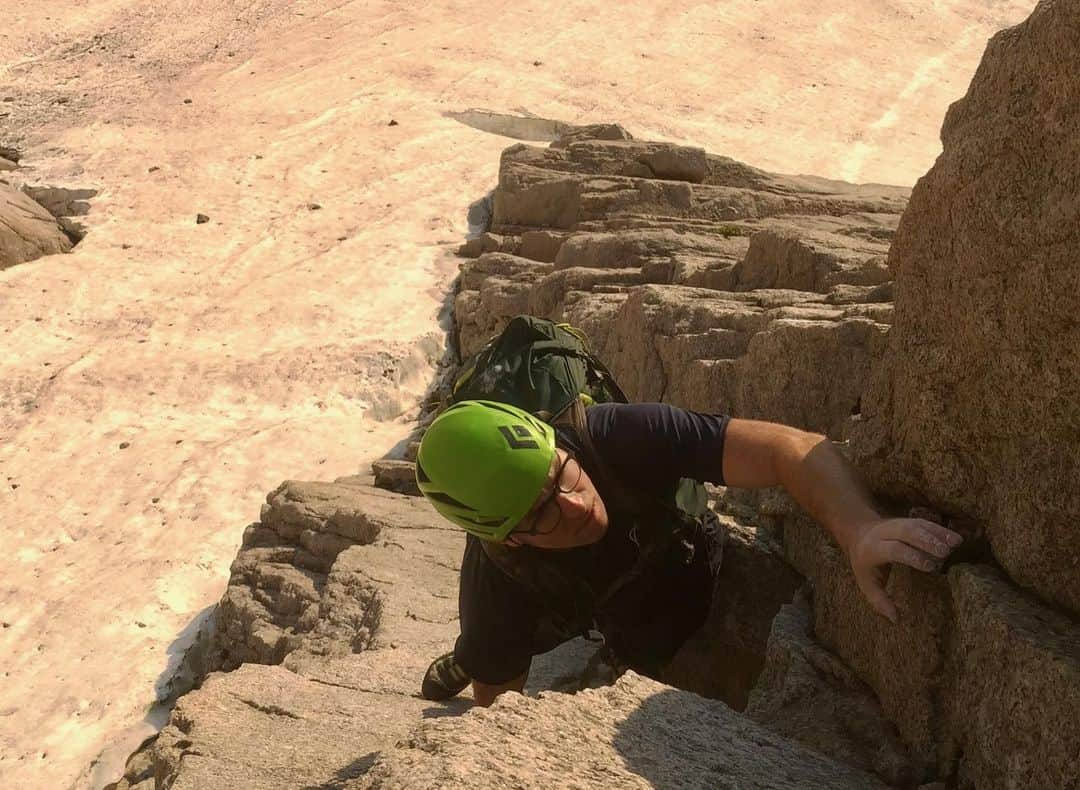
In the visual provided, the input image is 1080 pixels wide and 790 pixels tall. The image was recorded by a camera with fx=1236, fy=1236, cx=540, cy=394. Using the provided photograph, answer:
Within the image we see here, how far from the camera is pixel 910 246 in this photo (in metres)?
4.29

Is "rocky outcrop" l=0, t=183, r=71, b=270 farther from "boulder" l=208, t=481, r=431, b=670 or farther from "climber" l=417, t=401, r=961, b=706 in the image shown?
"climber" l=417, t=401, r=961, b=706

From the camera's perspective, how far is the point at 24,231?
17547 mm

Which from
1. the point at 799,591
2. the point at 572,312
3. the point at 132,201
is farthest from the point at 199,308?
the point at 799,591

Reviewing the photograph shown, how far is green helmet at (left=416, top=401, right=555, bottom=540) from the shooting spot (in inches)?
176

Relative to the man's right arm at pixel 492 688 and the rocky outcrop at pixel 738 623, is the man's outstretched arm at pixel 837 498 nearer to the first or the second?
the rocky outcrop at pixel 738 623

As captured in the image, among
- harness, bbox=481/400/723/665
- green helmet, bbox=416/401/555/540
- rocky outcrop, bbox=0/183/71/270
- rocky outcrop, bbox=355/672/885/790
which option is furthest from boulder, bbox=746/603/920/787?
rocky outcrop, bbox=0/183/71/270

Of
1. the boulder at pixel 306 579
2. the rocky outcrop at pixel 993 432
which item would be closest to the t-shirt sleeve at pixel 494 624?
the rocky outcrop at pixel 993 432

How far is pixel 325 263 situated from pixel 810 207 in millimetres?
7141

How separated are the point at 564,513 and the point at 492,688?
1.09m

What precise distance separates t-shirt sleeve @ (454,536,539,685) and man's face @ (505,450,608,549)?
383mm

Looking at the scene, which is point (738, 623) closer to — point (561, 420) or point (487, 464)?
point (561, 420)

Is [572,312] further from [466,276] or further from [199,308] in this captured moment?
[199,308]

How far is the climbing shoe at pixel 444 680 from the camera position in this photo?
18.3 feet

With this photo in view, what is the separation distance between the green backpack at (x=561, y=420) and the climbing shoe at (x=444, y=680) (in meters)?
0.53
